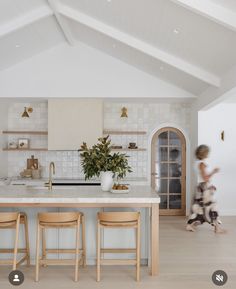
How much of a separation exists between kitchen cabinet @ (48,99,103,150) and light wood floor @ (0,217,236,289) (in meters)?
2.64

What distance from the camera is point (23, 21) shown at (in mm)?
5984

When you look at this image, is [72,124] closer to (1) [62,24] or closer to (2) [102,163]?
(1) [62,24]

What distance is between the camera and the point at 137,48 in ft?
20.7

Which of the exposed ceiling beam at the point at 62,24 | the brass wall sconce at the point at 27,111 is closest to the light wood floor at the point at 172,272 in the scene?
the brass wall sconce at the point at 27,111

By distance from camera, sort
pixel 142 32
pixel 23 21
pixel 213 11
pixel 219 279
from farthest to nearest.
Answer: pixel 23 21
pixel 142 32
pixel 213 11
pixel 219 279

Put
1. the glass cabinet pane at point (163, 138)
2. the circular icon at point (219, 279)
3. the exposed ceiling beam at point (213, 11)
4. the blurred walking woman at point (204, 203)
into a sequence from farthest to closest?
the glass cabinet pane at point (163, 138)
the blurred walking woman at point (204, 203)
the exposed ceiling beam at point (213, 11)
the circular icon at point (219, 279)

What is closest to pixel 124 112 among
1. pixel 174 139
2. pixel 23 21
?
pixel 174 139

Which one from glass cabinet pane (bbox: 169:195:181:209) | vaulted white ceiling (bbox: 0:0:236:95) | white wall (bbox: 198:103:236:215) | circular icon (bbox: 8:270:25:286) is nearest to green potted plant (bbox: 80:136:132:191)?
circular icon (bbox: 8:270:25:286)

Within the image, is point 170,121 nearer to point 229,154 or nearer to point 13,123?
point 229,154

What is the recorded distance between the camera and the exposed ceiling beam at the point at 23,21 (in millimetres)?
5953

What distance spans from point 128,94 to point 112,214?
3941mm

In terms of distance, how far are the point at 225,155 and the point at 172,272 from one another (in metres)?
4.23

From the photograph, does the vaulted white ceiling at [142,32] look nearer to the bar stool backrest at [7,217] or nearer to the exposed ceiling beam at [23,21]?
the exposed ceiling beam at [23,21]

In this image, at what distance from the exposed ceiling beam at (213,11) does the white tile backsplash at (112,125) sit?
4339 millimetres
